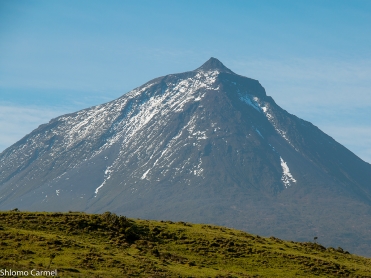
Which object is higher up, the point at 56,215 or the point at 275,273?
the point at 56,215

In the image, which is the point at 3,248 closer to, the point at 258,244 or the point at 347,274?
the point at 258,244

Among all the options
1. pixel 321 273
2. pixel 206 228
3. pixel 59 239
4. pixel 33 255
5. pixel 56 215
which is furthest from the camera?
pixel 206 228

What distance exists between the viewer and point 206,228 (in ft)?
201

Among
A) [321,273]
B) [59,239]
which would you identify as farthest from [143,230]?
[321,273]

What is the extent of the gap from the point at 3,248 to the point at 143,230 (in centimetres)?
1494

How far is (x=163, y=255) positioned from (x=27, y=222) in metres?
12.5

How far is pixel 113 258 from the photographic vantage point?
148 ft

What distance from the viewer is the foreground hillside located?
43.0 metres

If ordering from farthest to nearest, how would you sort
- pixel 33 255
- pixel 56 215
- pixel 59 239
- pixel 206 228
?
1. pixel 206 228
2. pixel 56 215
3. pixel 59 239
4. pixel 33 255

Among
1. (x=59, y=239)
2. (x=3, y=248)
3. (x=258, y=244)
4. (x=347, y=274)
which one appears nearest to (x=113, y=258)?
(x=59, y=239)

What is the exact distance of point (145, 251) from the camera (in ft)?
163

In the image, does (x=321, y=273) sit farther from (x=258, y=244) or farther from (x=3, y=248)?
(x=3, y=248)

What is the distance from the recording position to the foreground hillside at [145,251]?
42969 mm

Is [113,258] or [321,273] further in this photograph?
[321,273]
